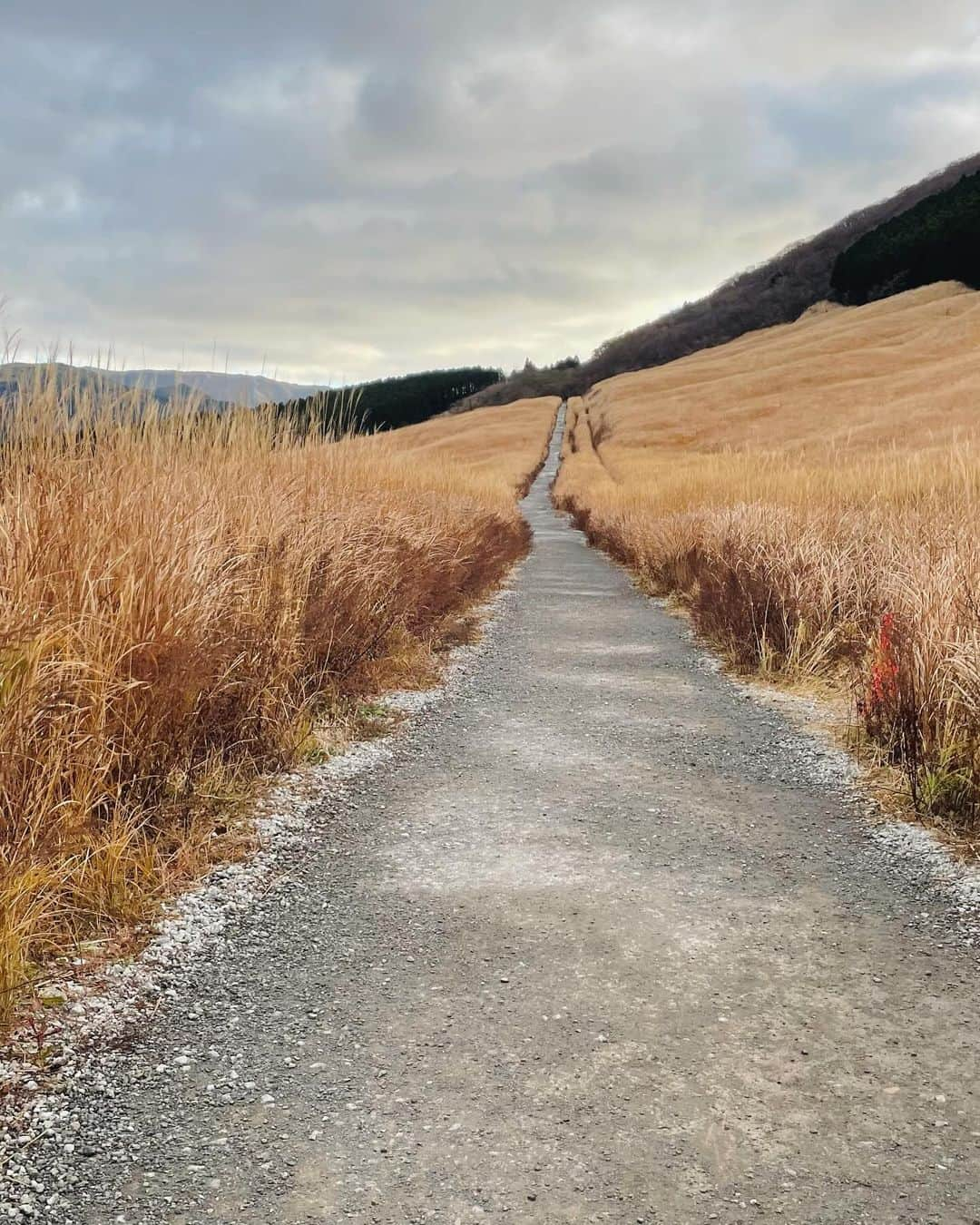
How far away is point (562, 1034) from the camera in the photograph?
2557 mm

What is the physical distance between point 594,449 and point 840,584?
48082 mm

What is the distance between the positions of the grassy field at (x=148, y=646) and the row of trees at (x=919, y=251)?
231ft

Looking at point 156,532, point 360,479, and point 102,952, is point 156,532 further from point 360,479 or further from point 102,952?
point 360,479

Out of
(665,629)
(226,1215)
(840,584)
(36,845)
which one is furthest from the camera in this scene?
(665,629)

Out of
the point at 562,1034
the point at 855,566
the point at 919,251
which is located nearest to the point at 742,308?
the point at 919,251

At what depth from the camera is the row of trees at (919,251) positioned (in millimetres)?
65375

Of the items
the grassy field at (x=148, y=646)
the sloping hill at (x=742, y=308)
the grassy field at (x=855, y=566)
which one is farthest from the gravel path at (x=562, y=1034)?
the sloping hill at (x=742, y=308)

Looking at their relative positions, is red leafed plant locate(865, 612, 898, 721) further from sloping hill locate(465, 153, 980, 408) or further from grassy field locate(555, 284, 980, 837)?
sloping hill locate(465, 153, 980, 408)

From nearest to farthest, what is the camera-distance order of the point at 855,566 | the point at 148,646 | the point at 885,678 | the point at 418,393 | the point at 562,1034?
the point at 562,1034
the point at 148,646
the point at 885,678
the point at 855,566
the point at 418,393

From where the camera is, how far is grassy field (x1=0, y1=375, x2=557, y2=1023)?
9.70 feet

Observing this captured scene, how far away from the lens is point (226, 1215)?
1.92 m

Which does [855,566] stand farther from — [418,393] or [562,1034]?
[418,393]

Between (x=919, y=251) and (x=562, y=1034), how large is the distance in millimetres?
80462

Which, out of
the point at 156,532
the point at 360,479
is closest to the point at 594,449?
the point at 360,479
